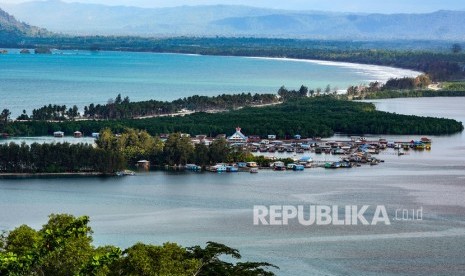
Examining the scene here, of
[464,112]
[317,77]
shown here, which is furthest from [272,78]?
[464,112]

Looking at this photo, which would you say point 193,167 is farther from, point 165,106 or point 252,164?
point 165,106

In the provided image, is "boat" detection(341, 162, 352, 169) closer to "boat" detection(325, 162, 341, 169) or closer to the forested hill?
"boat" detection(325, 162, 341, 169)

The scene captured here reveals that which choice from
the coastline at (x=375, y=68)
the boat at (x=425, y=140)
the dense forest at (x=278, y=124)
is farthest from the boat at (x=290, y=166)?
the coastline at (x=375, y=68)

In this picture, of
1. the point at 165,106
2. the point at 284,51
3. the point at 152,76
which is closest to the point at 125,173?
the point at 165,106

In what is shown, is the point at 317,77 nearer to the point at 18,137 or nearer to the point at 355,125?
the point at 355,125

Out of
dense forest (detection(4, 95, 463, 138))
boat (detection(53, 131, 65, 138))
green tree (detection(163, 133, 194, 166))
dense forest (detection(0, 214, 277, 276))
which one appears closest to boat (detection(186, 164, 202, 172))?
green tree (detection(163, 133, 194, 166))

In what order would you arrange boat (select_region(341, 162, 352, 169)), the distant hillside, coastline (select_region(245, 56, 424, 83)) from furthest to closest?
the distant hillside → coastline (select_region(245, 56, 424, 83)) → boat (select_region(341, 162, 352, 169))
